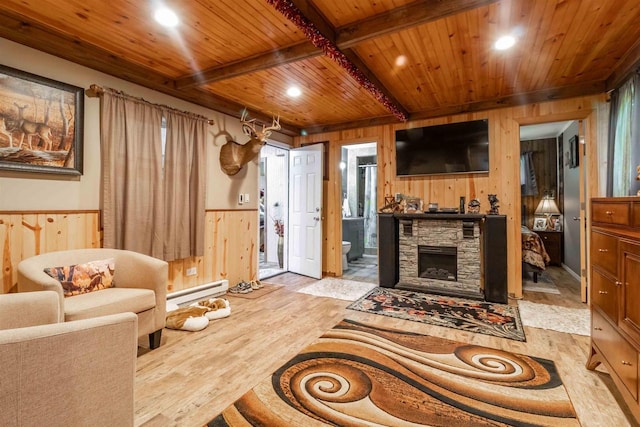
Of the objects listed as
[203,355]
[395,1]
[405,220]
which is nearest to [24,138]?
[203,355]

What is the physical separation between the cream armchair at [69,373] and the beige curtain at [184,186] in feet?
7.39

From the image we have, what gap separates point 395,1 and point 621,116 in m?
2.63

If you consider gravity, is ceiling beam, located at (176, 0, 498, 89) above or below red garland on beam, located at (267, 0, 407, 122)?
above

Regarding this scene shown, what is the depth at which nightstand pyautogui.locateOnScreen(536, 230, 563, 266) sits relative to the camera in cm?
573

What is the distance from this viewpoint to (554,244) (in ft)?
19.0

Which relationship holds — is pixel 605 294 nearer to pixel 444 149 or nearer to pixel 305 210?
pixel 444 149

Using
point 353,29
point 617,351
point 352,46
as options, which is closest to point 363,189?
point 352,46

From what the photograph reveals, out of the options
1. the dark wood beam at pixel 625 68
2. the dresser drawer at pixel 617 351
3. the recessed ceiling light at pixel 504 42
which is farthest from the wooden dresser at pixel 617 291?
the dark wood beam at pixel 625 68

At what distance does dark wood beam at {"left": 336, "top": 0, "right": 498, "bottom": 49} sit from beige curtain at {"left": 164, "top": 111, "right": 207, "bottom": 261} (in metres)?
2.04

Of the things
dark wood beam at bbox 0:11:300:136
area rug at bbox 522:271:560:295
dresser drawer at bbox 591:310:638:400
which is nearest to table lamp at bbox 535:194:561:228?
area rug at bbox 522:271:560:295

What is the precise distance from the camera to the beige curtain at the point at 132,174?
278 cm

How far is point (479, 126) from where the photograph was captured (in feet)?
13.2

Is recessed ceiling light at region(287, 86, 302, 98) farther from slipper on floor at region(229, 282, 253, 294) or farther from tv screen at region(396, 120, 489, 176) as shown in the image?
slipper on floor at region(229, 282, 253, 294)

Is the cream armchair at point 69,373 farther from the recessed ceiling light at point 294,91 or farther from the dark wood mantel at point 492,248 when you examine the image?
the dark wood mantel at point 492,248
